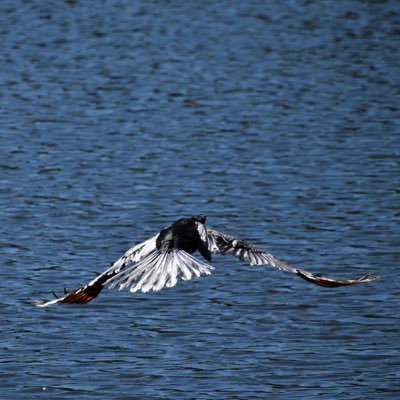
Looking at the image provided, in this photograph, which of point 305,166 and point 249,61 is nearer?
point 305,166

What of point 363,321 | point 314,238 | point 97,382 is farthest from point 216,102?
point 97,382

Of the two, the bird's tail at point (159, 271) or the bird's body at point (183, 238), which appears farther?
the bird's body at point (183, 238)

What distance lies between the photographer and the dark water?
8.66 meters

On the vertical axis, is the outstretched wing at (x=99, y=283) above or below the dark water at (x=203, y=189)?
above

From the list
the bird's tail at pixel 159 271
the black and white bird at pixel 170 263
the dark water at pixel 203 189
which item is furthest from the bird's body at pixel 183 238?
the dark water at pixel 203 189

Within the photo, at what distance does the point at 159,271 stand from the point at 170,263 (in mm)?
168

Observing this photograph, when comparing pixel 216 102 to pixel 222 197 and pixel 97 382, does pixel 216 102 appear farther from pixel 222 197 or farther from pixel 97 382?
pixel 97 382

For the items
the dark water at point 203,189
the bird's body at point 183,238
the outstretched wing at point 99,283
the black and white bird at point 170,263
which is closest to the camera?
the black and white bird at point 170,263

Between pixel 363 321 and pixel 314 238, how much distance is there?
2.66 meters

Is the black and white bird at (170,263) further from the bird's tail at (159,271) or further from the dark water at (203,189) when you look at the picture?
the dark water at (203,189)

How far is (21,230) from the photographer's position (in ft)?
40.4

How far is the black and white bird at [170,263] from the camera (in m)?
7.09

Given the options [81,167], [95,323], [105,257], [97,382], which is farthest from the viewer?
[81,167]

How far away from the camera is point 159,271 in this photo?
7176 millimetres
